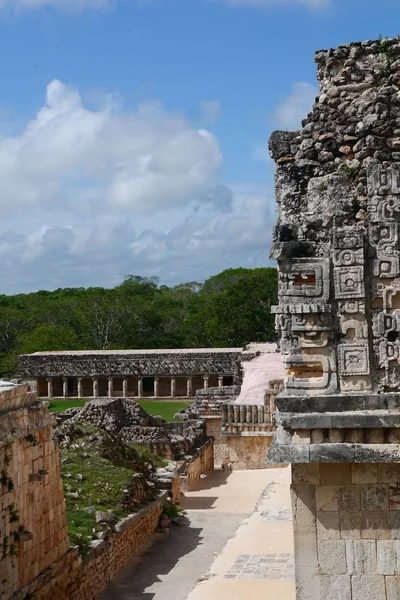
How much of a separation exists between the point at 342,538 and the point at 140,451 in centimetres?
1391

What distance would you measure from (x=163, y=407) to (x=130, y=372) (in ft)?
19.0

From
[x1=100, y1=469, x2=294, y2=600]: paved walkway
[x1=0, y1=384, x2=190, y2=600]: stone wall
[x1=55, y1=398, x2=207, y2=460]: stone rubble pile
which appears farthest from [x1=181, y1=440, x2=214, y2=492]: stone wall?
[x1=0, y1=384, x2=190, y2=600]: stone wall

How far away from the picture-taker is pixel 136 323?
58.0 metres

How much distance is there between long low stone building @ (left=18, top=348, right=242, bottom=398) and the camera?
46000 mm

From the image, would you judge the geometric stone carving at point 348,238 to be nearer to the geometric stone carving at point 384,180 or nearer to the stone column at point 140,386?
the geometric stone carving at point 384,180

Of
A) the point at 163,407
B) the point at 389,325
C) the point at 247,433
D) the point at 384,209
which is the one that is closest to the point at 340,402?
the point at 389,325

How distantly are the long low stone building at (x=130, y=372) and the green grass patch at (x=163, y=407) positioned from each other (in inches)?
73.4

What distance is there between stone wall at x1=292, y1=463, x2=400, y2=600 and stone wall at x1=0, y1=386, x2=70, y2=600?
15.2 feet

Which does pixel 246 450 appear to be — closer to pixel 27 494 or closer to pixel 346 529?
pixel 27 494

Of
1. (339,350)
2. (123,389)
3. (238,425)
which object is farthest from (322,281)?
(123,389)

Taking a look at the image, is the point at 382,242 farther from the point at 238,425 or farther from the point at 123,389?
the point at 123,389

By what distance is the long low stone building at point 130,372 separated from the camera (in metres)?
46.0

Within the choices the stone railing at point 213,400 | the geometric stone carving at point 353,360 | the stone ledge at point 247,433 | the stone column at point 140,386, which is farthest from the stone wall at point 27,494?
the stone column at point 140,386

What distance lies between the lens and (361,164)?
6723mm
